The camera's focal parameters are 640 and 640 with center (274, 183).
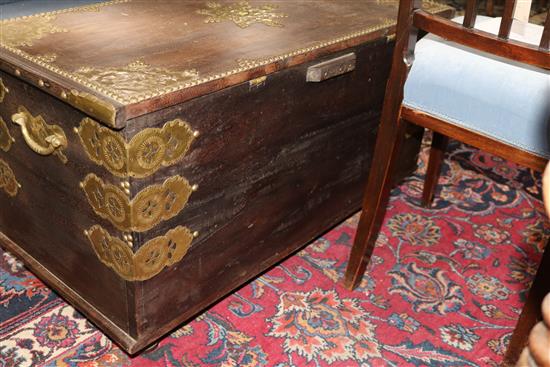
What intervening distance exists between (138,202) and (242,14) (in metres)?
0.63

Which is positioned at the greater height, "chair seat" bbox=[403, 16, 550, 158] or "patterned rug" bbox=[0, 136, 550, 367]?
"chair seat" bbox=[403, 16, 550, 158]

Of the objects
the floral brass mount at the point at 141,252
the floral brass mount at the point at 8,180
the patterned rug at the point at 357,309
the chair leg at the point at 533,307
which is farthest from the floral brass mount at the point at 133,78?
the chair leg at the point at 533,307

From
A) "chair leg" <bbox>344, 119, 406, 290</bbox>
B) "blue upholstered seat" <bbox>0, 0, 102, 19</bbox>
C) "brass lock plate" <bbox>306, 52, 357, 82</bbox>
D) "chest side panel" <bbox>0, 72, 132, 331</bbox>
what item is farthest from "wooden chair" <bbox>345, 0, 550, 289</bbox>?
"blue upholstered seat" <bbox>0, 0, 102, 19</bbox>

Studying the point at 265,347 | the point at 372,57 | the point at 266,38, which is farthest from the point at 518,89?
the point at 265,347

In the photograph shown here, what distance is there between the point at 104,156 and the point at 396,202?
3.71 ft

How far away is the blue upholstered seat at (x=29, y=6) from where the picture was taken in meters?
1.64

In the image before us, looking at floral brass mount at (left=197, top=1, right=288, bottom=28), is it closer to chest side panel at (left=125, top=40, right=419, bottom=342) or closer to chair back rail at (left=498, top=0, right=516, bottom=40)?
chest side panel at (left=125, top=40, right=419, bottom=342)

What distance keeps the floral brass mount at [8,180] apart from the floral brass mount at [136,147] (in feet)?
1.17

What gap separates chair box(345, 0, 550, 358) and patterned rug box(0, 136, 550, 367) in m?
0.22

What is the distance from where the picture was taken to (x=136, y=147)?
1066mm

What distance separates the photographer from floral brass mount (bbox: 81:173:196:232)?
112 centimetres

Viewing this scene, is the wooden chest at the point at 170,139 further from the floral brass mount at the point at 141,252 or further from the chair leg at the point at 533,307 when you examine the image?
the chair leg at the point at 533,307

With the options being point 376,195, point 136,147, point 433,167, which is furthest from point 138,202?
point 433,167

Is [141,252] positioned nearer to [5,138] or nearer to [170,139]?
[170,139]
